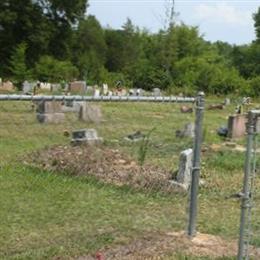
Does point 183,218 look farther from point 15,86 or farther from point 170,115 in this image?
point 15,86

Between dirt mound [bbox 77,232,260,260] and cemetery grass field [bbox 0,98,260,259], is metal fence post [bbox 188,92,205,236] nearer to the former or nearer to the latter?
dirt mound [bbox 77,232,260,260]

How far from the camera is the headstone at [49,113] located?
54.7 ft

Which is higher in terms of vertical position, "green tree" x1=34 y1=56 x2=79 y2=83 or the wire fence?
"green tree" x1=34 y1=56 x2=79 y2=83

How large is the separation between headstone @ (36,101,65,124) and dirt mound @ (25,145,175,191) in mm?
5284

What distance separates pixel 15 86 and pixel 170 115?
559 inches

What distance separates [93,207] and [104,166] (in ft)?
7.24

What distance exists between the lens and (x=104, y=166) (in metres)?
9.70

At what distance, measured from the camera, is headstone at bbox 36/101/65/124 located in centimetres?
1666

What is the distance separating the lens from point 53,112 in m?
16.9

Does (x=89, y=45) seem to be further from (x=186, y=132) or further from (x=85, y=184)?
(x=85, y=184)

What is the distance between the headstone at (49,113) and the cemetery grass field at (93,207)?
354 cm

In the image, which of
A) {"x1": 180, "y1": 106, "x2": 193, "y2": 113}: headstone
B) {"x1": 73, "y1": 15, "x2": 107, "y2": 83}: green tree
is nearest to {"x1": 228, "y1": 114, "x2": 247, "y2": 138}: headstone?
{"x1": 180, "y1": 106, "x2": 193, "y2": 113}: headstone

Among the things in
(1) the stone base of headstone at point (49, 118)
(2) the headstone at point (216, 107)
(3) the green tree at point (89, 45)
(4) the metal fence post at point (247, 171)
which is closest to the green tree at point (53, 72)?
(3) the green tree at point (89, 45)

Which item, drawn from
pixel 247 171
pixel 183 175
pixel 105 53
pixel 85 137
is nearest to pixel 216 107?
pixel 85 137
